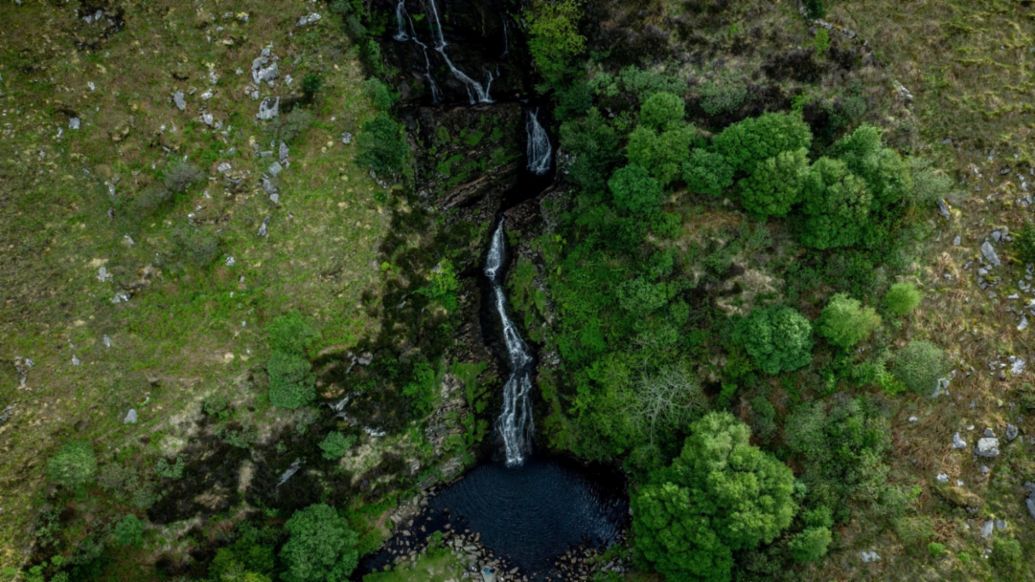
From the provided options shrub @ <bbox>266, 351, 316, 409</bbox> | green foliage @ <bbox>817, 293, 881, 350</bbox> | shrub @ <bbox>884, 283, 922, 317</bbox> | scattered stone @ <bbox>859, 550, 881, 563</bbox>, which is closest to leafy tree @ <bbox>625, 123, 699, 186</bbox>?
green foliage @ <bbox>817, 293, 881, 350</bbox>

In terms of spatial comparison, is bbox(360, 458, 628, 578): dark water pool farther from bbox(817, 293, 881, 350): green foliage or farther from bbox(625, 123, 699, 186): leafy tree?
bbox(625, 123, 699, 186): leafy tree

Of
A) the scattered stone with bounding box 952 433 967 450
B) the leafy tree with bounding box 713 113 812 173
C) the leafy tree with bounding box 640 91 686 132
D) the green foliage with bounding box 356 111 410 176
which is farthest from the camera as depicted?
the green foliage with bounding box 356 111 410 176

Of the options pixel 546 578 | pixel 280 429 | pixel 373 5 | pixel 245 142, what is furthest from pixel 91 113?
pixel 546 578

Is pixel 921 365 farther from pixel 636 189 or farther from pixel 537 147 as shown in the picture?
pixel 537 147

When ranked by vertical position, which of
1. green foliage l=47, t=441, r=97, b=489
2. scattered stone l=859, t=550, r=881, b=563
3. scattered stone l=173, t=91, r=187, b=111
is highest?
scattered stone l=173, t=91, r=187, b=111

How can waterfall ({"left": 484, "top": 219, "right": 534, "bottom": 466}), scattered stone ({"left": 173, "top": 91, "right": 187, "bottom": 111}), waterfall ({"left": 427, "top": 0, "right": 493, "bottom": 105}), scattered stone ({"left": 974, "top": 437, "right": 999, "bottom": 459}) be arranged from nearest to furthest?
1. scattered stone ({"left": 974, "top": 437, "right": 999, "bottom": 459})
2. scattered stone ({"left": 173, "top": 91, "right": 187, "bottom": 111})
3. waterfall ({"left": 427, "top": 0, "right": 493, "bottom": 105})
4. waterfall ({"left": 484, "top": 219, "right": 534, "bottom": 466})

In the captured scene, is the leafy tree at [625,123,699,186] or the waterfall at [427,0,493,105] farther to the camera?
the waterfall at [427,0,493,105]
